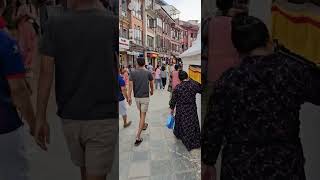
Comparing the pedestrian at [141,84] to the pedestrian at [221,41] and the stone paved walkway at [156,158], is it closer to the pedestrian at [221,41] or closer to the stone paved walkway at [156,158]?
the stone paved walkway at [156,158]

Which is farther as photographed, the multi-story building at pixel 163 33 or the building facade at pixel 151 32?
the multi-story building at pixel 163 33

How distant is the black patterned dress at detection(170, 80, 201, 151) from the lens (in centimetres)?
521

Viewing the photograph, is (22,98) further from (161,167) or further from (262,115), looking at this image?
(161,167)

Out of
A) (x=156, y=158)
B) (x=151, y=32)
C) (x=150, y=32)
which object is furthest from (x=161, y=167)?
(x=151, y=32)

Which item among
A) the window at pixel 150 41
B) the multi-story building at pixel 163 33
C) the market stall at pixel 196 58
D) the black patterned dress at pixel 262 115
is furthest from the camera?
the multi-story building at pixel 163 33

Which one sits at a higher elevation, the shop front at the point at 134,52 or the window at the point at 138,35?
the window at the point at 138,35

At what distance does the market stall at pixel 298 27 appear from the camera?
2254 millimetres

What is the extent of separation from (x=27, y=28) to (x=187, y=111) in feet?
10.6

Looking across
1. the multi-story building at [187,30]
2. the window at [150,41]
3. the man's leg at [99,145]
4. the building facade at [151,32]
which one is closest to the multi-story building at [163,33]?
the building facade at [151,32]

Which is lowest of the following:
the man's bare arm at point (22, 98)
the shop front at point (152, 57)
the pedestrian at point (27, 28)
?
the shop front at point (152, 57)

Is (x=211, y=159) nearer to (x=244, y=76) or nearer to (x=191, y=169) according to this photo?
(x=244, y=76)

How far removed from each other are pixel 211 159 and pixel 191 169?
2.61 meters

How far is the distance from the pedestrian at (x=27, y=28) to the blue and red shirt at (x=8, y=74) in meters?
0.15

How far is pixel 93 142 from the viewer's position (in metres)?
2.29
